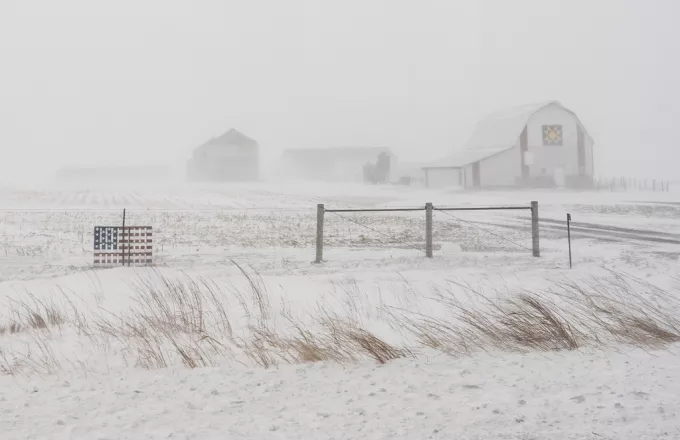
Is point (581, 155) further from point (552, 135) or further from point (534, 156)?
point (534, 156)

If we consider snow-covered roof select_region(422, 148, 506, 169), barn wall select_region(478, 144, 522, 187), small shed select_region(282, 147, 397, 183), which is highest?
small shed select_region(282, 147, 397, 183)

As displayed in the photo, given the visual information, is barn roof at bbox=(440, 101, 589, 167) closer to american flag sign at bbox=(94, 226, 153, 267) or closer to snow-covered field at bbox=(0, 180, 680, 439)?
american flag sign at bbox=(94, 226, 153, 267)

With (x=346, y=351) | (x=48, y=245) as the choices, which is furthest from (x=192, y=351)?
(x=48, y=245)

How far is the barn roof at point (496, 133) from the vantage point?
187ft

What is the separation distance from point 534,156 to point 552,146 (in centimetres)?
243

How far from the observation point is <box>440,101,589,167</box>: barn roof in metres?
56.9

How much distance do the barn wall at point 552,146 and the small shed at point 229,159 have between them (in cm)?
4525

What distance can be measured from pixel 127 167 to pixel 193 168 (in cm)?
4312

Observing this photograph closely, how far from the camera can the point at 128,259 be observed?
1437cm

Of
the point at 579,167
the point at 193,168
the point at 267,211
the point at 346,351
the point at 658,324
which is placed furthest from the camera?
the point at 193,168

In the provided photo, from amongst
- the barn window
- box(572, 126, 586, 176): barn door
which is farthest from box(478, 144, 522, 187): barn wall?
box(572, 126, 586, 176): barn door

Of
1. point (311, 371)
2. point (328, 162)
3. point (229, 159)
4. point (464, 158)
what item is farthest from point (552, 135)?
point (311, 371)

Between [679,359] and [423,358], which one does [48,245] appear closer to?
[423,358]

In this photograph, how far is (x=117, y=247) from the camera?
14.4 metres
